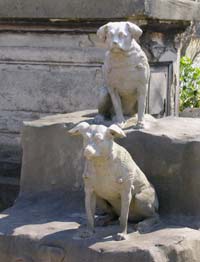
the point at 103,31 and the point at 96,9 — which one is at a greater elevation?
the point at 96,9

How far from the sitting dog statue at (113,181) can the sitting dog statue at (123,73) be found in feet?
2.31

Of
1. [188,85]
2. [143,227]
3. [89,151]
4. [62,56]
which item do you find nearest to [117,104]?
[143,227]

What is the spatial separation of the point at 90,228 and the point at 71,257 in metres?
0.23

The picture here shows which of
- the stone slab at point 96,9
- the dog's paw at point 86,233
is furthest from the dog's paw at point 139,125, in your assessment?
the stone slab at point 96,9

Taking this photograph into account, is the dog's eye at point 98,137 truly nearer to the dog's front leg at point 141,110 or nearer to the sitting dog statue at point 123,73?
the sitting dog statue at point 123,73

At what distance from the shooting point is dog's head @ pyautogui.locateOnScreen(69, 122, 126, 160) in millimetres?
4242

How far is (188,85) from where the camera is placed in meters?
9.66

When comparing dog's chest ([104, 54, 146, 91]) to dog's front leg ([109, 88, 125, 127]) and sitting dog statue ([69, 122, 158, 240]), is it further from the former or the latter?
sitting dog statue ([69, 122, 158, 240])

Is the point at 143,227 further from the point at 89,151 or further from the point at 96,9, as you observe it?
the point at 96,9

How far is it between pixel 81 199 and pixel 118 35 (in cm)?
134

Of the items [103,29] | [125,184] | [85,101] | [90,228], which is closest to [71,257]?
[90,228]

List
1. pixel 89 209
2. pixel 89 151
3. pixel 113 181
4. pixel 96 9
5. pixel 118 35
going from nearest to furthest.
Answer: pixel 89 151, pixel 113 181, pixel 89 209, pixel 118 35, pixel 96 9

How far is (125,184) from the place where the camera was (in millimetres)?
4500

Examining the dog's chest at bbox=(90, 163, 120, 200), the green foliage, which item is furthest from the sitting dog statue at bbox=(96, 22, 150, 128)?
the green foliage
